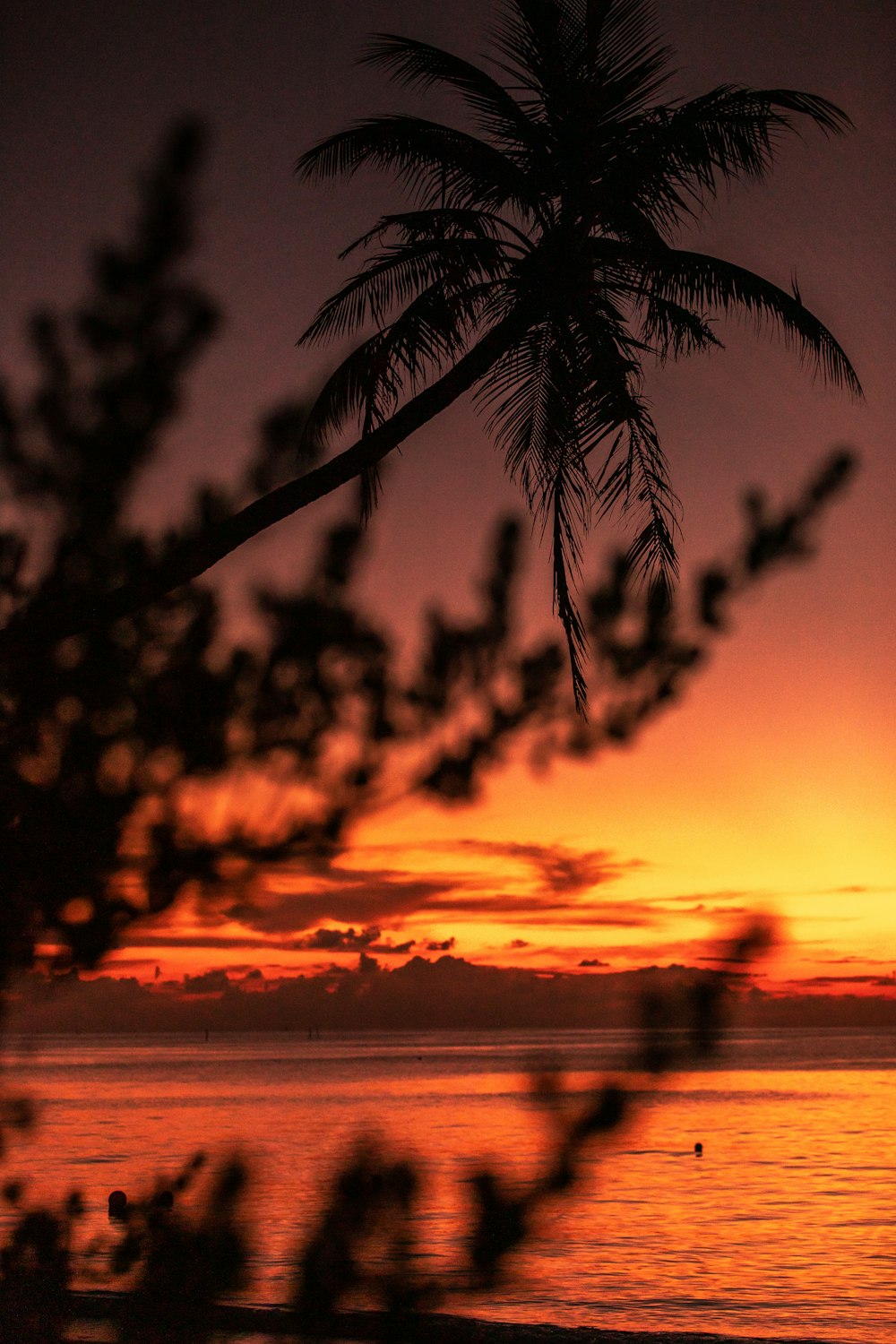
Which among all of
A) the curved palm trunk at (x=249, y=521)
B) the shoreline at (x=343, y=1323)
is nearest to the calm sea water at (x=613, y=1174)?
the shoreline at (x=343, y=1323)

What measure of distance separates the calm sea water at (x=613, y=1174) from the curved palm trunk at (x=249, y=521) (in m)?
1.30

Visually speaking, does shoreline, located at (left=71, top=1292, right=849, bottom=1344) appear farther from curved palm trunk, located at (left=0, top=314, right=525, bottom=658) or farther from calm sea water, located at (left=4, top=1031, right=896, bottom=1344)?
curved palm trunk, located at (left=0, top=314, right=525, bottom=658)

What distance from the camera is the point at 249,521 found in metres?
4.76

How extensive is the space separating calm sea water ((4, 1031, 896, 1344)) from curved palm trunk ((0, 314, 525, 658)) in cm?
130

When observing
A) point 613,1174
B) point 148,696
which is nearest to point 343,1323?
point 148,696

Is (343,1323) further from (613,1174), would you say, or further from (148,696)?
(613,1174)

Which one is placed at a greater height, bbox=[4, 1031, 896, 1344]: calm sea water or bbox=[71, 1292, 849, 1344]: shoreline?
bbox=[71, 1292, 849, 1344]: shoreline

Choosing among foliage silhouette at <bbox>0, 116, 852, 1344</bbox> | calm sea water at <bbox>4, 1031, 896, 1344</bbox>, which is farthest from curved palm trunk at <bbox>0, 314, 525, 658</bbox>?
calm sea water at <bbox>4, 1031, 896, 1344</bbox>

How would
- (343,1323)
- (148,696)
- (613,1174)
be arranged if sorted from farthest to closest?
(613,1174) → (148,696) → (343,1323)

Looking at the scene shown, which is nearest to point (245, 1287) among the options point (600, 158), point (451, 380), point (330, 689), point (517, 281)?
point (330, 689)

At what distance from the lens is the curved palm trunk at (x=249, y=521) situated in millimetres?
4008

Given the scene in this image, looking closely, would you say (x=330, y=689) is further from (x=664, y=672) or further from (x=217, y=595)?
(x=664, y=672)

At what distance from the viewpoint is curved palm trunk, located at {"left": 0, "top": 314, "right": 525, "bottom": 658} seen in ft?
13.1

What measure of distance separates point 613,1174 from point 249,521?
41865mm
